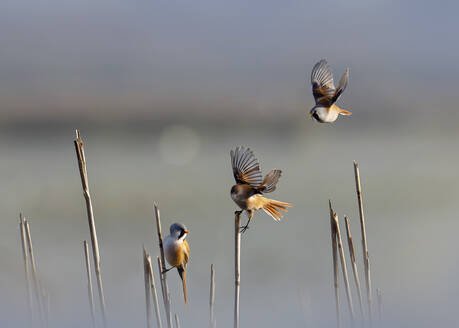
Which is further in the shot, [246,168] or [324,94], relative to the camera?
[324,94]

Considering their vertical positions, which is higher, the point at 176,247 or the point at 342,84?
the point at 342,84

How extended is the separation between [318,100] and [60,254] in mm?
3823

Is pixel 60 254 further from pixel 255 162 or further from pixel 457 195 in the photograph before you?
pixel 457 195

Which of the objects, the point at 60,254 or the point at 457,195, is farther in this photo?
the point at 457,195

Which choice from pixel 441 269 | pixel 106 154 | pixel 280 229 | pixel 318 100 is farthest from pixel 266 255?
pixel 106 154

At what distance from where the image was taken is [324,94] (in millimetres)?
3422

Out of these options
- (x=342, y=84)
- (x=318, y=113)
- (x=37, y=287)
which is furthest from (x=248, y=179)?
(x=37, y=287)

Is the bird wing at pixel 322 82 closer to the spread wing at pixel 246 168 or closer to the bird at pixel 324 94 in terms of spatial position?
the bird at pixel 324 94

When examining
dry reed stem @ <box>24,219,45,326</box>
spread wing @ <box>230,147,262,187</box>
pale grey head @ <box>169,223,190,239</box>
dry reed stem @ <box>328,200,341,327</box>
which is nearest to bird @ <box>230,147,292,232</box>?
spread wing @ <box>230,147,262,187</box>

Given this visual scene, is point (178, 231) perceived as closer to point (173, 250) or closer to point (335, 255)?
point (173, 250)

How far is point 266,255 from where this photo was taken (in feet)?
21.1

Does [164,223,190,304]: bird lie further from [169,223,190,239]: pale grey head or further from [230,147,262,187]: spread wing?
[230,147,262,187]: spread wing

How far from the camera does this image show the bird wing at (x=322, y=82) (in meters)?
3.43

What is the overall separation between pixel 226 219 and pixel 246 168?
166 inches
